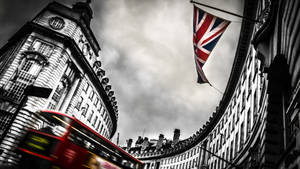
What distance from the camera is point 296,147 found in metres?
7.70

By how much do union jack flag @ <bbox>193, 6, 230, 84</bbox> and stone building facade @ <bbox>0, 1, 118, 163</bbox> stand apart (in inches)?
910

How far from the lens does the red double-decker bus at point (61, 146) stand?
37.9 ft

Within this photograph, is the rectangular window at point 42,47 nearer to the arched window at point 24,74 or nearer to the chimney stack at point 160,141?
the arched window at point 24,74

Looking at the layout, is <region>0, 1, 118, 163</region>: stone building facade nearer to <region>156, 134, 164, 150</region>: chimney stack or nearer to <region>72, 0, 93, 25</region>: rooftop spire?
<region>72, 0, 93, 25</region>: rooftop spire

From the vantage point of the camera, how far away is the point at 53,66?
31.7 metres

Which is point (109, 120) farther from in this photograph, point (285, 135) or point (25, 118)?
point (285, 135)

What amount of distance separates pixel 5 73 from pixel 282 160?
3145cm

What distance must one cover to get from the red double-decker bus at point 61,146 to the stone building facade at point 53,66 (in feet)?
51.9

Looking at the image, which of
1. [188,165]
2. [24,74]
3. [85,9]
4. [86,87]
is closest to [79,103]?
[86,87]

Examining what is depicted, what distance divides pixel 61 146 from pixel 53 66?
22.3 m

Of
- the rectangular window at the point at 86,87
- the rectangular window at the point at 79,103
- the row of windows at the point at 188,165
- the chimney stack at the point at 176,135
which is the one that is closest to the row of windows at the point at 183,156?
the row of windows at the point at 188,165

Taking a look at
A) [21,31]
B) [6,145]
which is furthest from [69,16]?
[6,145]

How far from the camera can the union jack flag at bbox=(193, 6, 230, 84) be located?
11.3 m

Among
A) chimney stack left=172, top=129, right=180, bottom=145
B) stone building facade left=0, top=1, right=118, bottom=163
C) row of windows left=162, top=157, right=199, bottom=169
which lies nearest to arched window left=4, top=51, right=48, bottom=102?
stone building facade left=0, top=1, right=118, bottom=163
